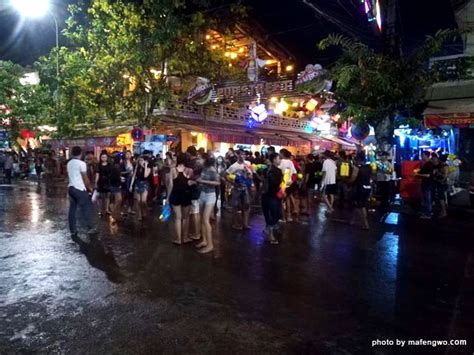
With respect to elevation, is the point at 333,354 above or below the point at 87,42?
below

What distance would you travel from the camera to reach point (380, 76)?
33.4 ft

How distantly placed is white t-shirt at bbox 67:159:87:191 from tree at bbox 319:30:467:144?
6.65m

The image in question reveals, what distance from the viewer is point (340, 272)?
233 inches

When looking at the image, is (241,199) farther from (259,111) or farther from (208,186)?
(259,111)

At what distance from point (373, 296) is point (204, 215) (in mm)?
3112

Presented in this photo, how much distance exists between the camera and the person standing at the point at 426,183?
1057cm

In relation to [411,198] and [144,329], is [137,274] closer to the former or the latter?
[144,329]

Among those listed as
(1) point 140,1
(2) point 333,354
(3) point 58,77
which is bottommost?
(2) point 333,354

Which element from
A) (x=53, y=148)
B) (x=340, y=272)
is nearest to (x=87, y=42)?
(x=53, y=148)

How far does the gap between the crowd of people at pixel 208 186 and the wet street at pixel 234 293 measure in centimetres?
66

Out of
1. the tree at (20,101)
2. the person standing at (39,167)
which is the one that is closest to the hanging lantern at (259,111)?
the person standing at (39,167)

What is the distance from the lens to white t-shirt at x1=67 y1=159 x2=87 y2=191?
26.1ft

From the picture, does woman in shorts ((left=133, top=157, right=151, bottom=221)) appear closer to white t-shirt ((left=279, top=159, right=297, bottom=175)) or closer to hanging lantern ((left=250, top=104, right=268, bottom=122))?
white t-shirt ((left=279, top=159, right=297, bottom=175))

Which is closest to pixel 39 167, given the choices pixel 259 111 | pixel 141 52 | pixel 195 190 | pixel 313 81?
pixel 141 52
